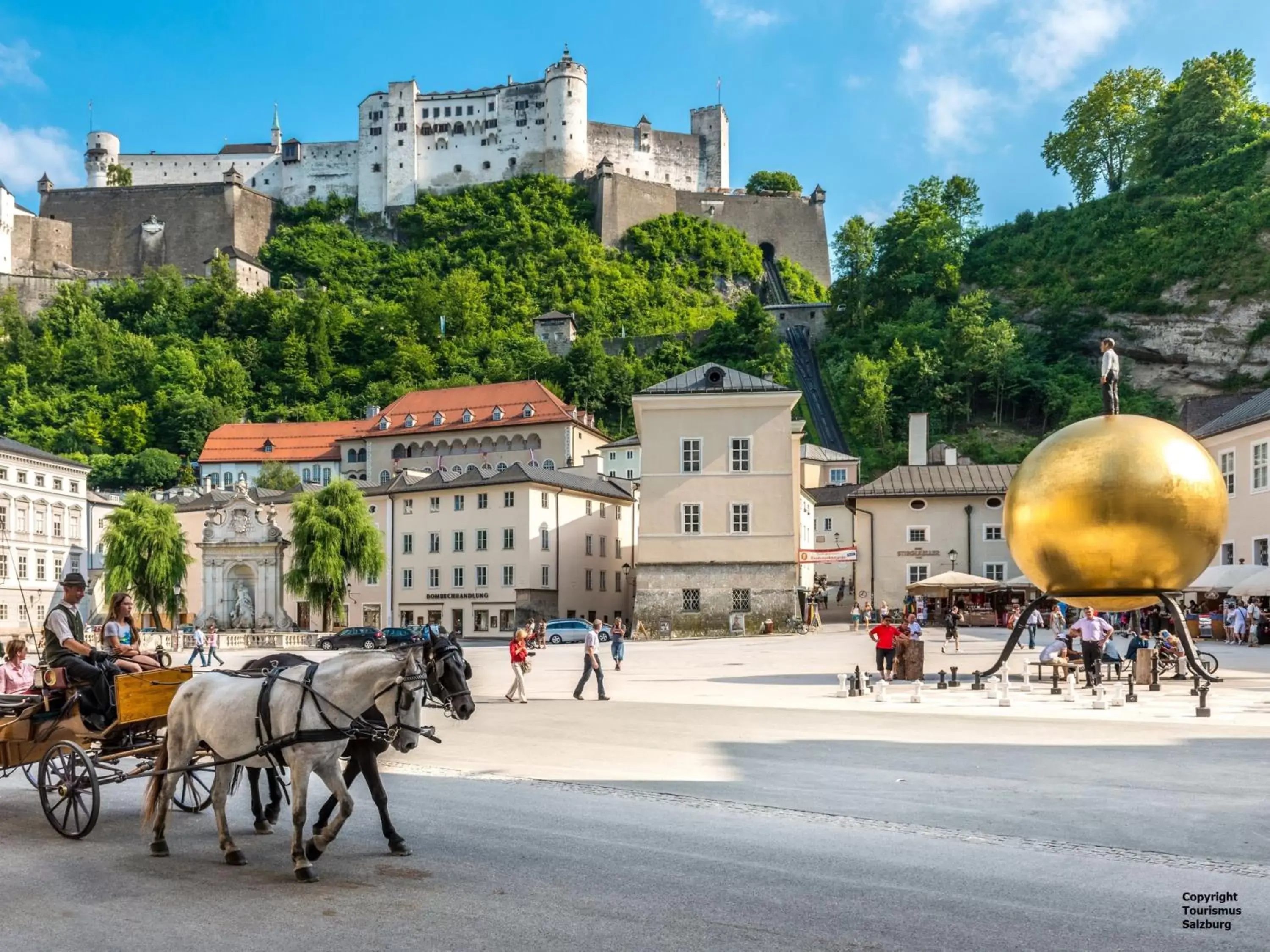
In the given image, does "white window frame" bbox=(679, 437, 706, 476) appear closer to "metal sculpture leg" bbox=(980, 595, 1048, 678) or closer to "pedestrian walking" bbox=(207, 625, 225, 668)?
"pedestrian walking" bbox=(207, 625, 225, 668)

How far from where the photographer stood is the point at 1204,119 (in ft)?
319

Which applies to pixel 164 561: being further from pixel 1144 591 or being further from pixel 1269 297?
pixel 1269 297

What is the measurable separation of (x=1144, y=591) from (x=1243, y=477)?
4214 cm

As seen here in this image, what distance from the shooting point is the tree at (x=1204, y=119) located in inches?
3812

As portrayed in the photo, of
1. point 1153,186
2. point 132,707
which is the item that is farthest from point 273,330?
point 132,707

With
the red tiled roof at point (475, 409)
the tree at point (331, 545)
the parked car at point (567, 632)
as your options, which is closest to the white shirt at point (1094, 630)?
the parked car at point (567, 632)

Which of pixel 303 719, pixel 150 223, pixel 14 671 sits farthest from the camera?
pixel 150 223

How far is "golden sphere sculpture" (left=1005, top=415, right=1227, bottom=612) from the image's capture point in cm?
345

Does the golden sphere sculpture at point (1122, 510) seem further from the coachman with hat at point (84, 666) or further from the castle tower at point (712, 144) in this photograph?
the castle tower at point (712, 144)

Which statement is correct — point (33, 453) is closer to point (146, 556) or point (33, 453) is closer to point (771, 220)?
point (146, 556)

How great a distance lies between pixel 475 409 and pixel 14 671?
7834 centimetres

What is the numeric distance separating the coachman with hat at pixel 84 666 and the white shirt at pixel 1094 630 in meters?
19.5

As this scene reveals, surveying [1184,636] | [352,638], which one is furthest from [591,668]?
[1184,636]

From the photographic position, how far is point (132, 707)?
36.4 ft
